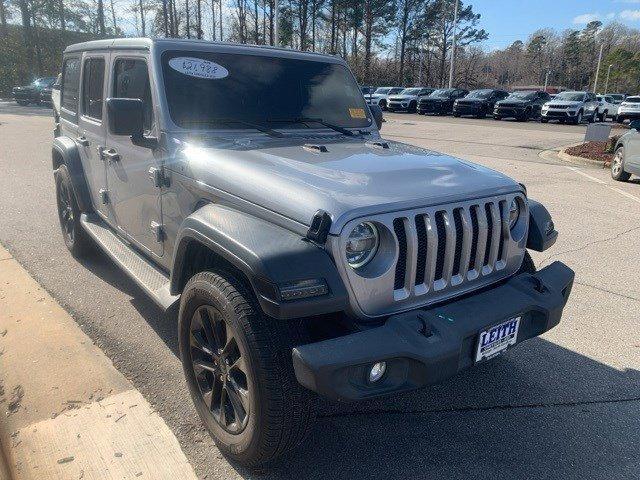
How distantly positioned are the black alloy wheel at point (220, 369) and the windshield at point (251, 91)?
4.37 ft

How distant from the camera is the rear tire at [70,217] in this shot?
16.5 ft

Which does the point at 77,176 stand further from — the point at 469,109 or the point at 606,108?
the point at 606,108

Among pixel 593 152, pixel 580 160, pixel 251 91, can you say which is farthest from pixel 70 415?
pixel 593 152

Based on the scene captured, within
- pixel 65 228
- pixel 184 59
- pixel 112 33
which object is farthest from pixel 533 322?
pixel 112 33

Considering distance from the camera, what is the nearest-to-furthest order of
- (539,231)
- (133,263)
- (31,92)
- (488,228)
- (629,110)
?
(488,228), (539,231), (133,263), (629,110), (31,92)

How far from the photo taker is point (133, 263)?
379 cm

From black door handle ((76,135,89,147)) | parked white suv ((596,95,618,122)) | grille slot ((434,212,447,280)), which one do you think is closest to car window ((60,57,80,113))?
black door handle ((76,135,89,147))

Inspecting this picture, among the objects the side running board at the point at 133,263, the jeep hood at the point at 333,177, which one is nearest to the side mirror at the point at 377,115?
the jeep hood at the point at 333,177

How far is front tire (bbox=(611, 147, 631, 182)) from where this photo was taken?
10433 mm

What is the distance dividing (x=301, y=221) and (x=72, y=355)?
218cm

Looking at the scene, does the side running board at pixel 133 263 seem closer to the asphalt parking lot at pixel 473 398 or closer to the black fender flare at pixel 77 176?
the black fender flare at pixel 77 176

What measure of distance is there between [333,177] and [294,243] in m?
0.51

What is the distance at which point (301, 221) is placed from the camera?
2311mm

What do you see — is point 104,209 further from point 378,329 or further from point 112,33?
point 112,33
